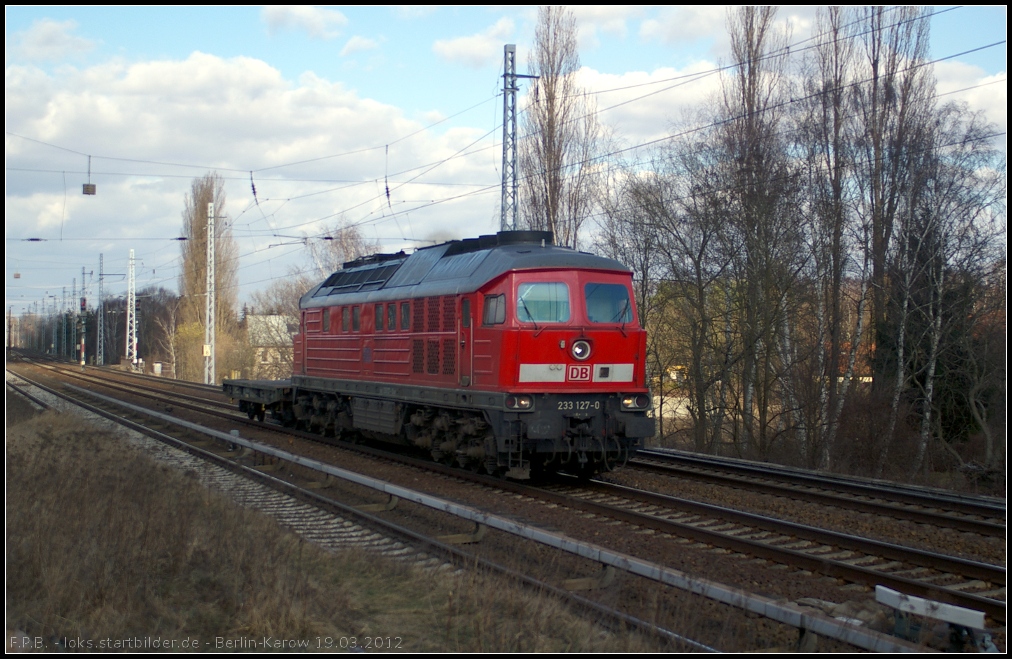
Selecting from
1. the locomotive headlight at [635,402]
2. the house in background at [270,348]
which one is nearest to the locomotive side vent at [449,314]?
the locomotive headlight at [635,402]

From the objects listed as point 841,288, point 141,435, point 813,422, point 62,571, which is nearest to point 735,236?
point 841,288

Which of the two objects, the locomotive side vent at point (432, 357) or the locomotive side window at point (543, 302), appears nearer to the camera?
the locomotive side window at point (543, 302)

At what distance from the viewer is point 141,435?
70.0 feet

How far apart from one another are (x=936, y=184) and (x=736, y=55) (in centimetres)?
880

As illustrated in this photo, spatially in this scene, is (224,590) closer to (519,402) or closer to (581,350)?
(519,402)

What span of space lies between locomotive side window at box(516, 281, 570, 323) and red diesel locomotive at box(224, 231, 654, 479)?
15mm

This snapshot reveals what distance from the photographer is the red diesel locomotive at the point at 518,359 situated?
1269 cm

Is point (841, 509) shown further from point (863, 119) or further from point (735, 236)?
point (863, 119)

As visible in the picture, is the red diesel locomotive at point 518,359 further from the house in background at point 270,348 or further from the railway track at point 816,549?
the house in background at point 270,348

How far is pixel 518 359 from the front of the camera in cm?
1258

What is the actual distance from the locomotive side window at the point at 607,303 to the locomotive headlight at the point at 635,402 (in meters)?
1.19

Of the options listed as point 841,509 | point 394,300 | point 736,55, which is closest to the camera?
point 841,509

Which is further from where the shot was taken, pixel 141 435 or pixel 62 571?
pixel 141 435

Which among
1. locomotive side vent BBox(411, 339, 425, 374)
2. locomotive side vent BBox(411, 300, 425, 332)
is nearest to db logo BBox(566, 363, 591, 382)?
locomotive side vent BBox(411, 339, 425, 374)
